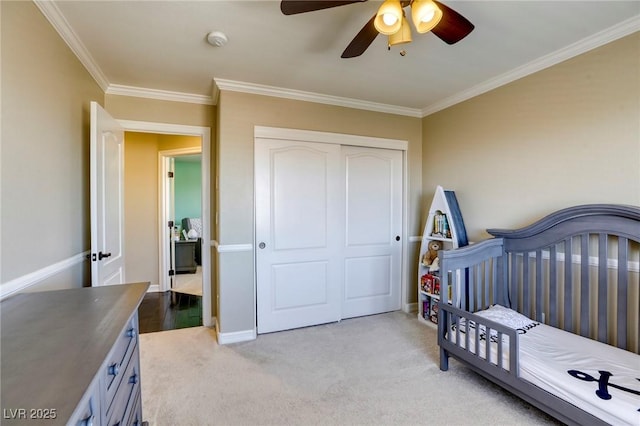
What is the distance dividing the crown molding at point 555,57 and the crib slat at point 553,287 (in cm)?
142

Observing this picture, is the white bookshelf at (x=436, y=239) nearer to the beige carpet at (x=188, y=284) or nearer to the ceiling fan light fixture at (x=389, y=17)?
the ceiling fan light fixture at (x=389, y=17)

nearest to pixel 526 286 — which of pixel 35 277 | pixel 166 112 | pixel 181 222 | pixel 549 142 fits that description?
pixel 549 142

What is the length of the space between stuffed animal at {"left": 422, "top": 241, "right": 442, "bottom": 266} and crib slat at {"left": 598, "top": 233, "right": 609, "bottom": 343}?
1351 millimetres

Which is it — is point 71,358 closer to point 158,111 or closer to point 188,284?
point 158,111

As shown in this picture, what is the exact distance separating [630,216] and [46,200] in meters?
3.48

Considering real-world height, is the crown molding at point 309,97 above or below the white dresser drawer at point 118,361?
above

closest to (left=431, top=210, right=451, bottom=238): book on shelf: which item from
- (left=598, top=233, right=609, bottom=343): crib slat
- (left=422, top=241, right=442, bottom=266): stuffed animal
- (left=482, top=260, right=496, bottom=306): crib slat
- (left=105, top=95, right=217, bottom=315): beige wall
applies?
(left=422, top=241, right=442, bottom=266): stuffed animal

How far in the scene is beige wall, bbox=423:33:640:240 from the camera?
192 cm

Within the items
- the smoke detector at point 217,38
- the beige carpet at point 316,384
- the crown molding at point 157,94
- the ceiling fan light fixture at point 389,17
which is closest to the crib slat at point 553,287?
the beige carpet at point 316,384

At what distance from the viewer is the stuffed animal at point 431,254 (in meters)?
3.16

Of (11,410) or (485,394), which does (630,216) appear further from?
(11,410)

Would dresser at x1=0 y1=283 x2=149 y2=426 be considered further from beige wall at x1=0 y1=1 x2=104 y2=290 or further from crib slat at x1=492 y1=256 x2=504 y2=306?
crib slat at x1=492 y1=256 x2=504 y2=306

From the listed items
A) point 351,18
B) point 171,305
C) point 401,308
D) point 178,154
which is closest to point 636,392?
point 401,308

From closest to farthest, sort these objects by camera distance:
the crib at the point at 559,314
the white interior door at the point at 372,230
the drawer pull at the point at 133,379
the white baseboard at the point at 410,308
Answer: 1. the drawer pull at the point at 133,379
2. the crib at the point at 559,314
3. the white interior door at the point at 372,230
4. the white baseboard at the point at 410,308
